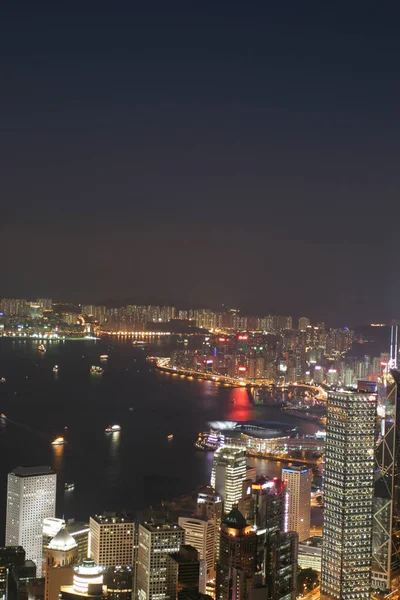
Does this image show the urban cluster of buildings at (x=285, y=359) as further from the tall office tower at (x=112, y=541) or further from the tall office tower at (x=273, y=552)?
the tall office tower at (x=273, y=552)

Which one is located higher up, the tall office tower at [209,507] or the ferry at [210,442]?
the tall office tower at [209,507]

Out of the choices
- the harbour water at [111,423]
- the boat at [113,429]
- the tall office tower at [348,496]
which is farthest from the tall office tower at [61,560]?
the boat at [113,429]

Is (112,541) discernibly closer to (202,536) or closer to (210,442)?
(202,536)

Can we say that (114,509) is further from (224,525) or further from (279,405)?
(279,405)

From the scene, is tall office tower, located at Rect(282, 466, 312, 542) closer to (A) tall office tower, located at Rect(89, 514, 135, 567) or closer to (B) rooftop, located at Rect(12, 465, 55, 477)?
(A) tall office tower, located at Rect(89, 514, 135, 567)

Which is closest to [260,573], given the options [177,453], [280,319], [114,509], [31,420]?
[114,509]

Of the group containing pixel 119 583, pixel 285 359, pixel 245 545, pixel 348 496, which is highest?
pixel 285 359

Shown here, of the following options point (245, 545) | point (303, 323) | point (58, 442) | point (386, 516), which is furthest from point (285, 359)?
point (245, 545)
